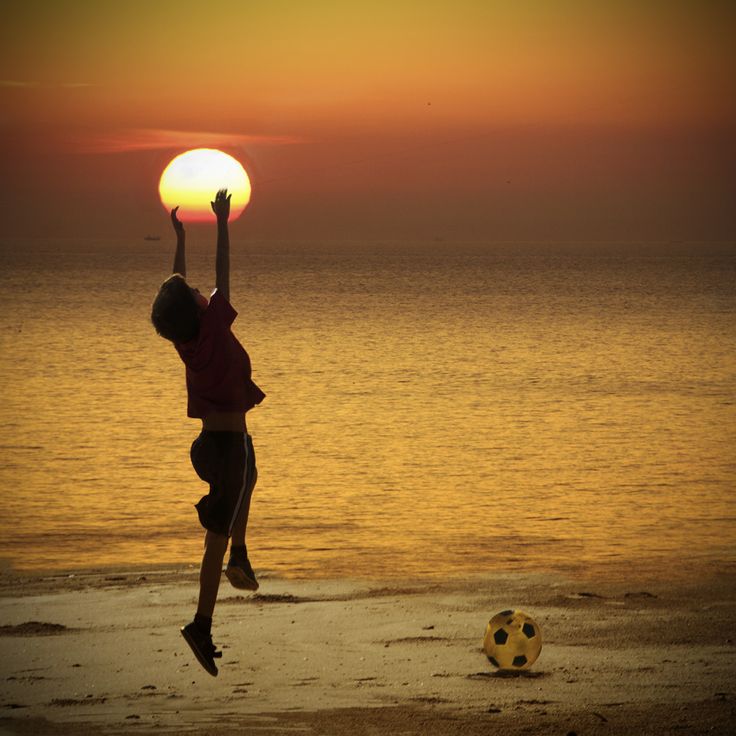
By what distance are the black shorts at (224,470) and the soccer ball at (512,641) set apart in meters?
2.08

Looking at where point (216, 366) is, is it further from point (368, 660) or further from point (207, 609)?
point (368, 660)

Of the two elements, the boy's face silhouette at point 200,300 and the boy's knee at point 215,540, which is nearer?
the boy's face silhouette at point 200,300

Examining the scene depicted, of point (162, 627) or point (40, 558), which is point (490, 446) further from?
point (162, 627)

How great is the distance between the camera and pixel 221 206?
5883 millimetres

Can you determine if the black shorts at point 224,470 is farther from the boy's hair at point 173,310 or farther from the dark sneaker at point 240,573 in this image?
the boy's hair at point 173,310

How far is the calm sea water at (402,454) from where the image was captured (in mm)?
11562

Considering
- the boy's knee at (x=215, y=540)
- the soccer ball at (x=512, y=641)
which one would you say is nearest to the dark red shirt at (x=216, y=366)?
the boy's knee at (x=215, y=540)

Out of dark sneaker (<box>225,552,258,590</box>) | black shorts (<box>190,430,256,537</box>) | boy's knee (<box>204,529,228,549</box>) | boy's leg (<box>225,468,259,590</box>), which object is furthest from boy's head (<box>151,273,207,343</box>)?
dark sneaker (<box>225,552,258,590</box>)

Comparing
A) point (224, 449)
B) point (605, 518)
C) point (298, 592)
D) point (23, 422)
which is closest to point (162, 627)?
point (298, 592)

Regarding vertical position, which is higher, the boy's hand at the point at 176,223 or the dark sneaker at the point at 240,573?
the boy's hand at the point at 176,223

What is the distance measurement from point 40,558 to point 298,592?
9.77 feet

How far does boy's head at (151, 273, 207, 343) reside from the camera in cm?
557

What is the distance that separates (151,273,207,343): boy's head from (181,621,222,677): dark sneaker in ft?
4.74

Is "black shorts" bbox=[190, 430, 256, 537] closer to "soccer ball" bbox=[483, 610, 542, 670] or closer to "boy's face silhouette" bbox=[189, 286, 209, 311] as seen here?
"boy's face silhouette" bbox=[189, 286, 209, 311]
